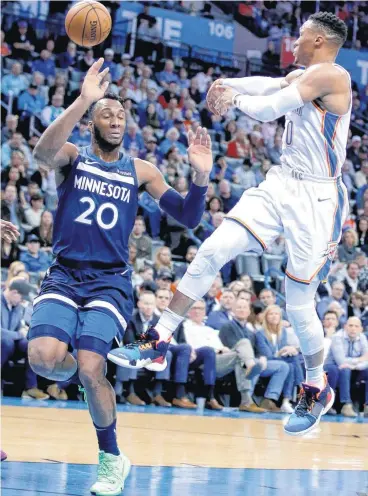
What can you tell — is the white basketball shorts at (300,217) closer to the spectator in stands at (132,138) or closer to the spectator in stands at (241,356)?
the spectator in stands at (241,356)

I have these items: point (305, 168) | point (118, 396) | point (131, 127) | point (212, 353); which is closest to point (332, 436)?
point (212, 353)

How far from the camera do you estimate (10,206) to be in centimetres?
1321

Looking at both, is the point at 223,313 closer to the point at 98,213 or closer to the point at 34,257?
the point at 34,257

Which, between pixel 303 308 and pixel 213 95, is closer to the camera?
pixel 213 95

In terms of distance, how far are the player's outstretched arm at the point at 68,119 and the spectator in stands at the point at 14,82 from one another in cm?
1060

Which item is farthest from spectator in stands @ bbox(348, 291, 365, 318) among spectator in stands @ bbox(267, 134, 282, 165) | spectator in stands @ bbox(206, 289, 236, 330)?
spectator in stands @ bbox(267, 134, 282, 165)

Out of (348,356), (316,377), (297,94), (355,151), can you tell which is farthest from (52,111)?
(297,94)

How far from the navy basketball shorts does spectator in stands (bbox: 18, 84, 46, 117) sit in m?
10.2

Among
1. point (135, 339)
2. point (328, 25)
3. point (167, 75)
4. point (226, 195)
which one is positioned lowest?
point (135, 339)

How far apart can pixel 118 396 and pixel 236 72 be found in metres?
12.1

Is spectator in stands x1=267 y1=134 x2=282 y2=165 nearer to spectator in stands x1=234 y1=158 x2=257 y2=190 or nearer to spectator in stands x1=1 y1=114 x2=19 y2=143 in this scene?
spectator in stands x1=234 y1=158 x2=257 y2=190

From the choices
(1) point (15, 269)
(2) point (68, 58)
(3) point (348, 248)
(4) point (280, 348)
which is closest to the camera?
(1) point (15, 269)

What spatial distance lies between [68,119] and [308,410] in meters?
2.54

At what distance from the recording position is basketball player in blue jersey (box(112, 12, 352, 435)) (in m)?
6.08
